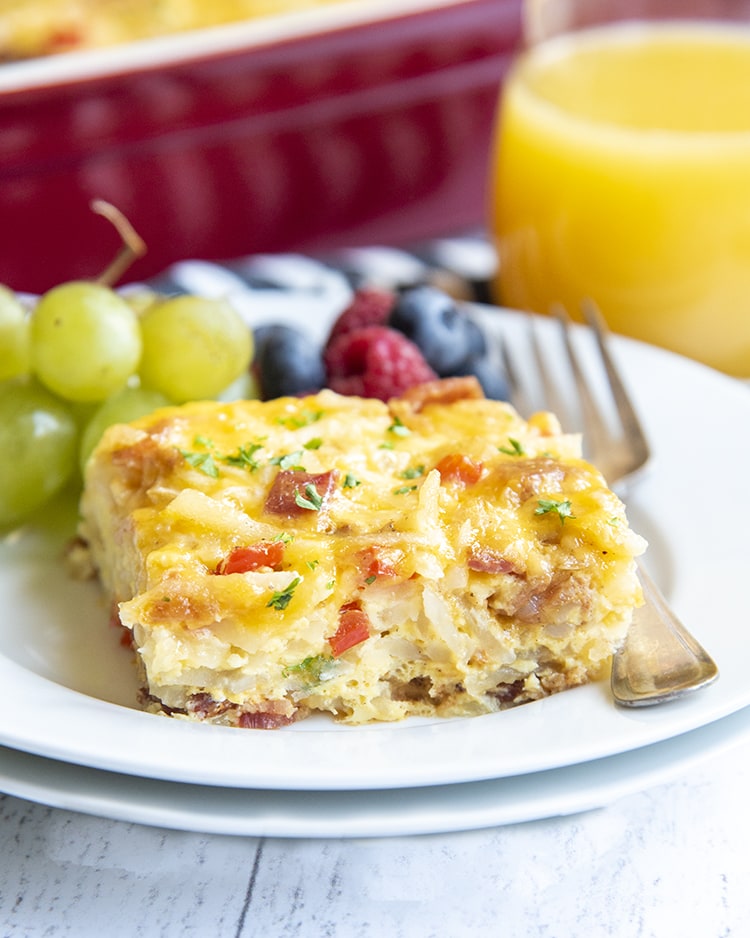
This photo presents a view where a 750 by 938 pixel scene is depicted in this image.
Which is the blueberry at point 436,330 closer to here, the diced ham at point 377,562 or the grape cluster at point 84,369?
the grape cluster at point 84,369

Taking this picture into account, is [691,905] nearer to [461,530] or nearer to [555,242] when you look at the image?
[461,530]

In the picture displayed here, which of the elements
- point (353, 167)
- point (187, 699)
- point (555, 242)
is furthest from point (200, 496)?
point (353, 167)

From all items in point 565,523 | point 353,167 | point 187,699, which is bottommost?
point 353,167

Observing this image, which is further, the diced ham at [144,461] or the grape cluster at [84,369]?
the grape cluster at [84,369]

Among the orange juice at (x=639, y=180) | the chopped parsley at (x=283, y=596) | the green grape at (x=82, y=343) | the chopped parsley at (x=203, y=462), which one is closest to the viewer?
the chopped parsley at (x=283, y=596)

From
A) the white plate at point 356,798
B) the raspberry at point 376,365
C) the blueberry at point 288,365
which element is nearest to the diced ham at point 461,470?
the white plate at point 356,798

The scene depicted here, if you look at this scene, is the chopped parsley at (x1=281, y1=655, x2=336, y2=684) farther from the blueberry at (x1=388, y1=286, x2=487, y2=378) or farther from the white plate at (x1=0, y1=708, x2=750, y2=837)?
the blueberry at (x1=388, y1=286, x2=487, y2=378)

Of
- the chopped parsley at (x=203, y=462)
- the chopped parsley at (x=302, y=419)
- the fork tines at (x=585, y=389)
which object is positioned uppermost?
the chopped parsley at (x=203, y=462)
